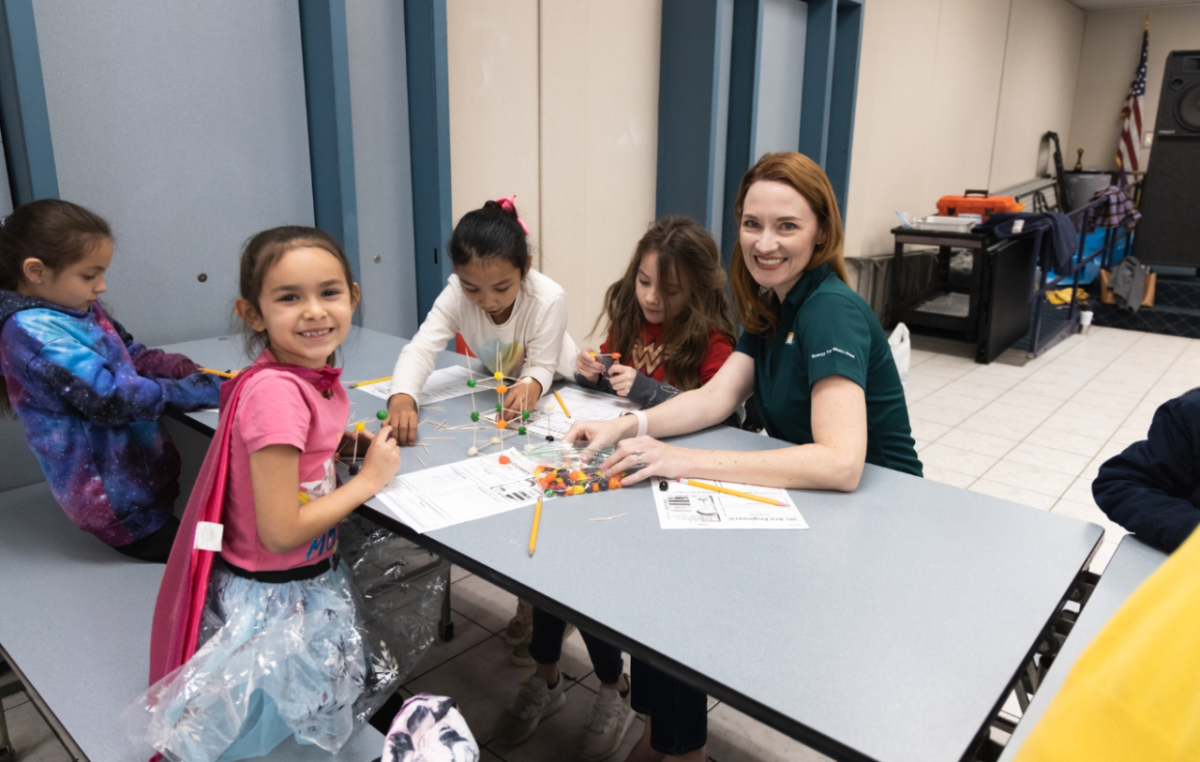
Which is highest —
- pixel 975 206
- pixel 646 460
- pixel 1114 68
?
pixel 1114 68

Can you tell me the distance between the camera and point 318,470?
1337 mm

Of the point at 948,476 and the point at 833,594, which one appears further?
the point at 948,476

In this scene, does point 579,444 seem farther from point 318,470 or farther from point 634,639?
point 634,639

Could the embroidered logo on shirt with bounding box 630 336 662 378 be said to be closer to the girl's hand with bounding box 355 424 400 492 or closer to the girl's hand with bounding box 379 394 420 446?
the girl's hand with bounding box 379 394 420 446

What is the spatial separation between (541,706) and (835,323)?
124 cm

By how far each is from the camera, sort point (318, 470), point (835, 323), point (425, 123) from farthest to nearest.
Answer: point (425, 123), point (835, 323), point (318, 470)

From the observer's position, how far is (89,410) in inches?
64.4

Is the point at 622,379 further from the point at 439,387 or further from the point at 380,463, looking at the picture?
the point at 380,463

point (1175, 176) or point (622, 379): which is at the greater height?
point (1175, 176)

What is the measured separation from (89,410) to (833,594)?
1563 millimetres

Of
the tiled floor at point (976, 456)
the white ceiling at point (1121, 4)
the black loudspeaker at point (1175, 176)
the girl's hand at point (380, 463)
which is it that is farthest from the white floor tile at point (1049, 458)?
the white ceiling at point (1121, 4)

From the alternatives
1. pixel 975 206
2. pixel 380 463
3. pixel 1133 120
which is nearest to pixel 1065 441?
pixel 975 206

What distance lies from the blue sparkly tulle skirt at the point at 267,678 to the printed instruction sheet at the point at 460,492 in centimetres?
19

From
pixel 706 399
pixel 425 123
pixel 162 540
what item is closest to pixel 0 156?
pixel 162 540
